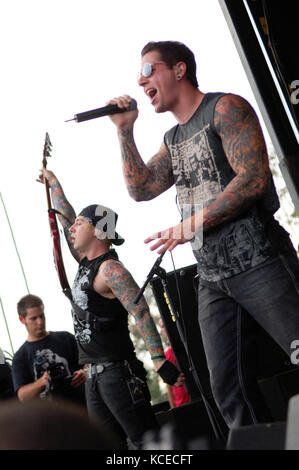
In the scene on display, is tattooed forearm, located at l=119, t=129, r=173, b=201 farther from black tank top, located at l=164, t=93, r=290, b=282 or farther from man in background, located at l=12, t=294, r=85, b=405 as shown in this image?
man in background, located at l=12, t=294, r=85, b=405

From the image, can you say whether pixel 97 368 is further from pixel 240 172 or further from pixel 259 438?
pixel 259 438

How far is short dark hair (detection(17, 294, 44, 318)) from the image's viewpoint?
4543mm

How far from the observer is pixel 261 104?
6.87 feet

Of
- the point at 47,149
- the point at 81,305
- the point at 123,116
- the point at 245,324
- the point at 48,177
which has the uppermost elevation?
the point at 47,149

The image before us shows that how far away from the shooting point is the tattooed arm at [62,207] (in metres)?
3.95

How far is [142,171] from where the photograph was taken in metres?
2.36

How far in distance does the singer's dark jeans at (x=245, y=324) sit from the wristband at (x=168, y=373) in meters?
0.87

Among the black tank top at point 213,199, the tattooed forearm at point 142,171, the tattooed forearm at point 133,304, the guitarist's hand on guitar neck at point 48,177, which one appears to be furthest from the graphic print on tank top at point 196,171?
the guitarist's hand on guitar neck at point 48,177

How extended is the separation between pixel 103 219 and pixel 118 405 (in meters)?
1.12

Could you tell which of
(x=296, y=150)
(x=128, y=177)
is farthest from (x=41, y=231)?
(x=296, y=150)

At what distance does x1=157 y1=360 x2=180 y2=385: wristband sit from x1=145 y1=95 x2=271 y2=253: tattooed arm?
1.13m

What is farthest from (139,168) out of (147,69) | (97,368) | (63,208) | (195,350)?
(63,208)

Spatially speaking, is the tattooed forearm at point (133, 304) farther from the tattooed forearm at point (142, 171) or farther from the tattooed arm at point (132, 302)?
the tattooed forearm at point (142, 171)
